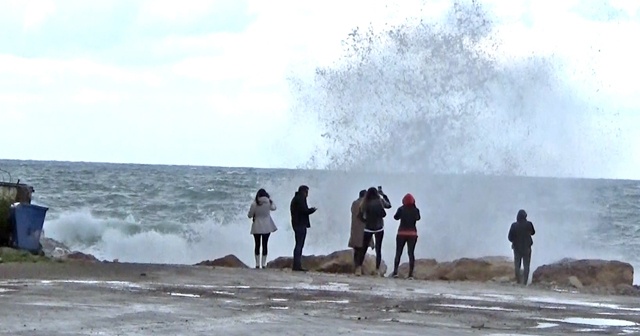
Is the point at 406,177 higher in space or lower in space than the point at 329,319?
higher

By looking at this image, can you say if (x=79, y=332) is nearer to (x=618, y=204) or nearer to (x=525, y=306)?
(x=525, y=306)

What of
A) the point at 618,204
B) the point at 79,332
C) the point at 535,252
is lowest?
the point at 79,332

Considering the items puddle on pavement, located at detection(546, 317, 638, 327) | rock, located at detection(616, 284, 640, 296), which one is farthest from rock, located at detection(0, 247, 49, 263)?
puddle on pavement, located at detection(546, 317, 638, 327)

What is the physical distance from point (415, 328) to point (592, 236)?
115ft

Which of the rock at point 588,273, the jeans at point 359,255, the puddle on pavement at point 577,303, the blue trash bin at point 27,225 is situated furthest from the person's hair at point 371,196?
the blue trash bin at point 27,225

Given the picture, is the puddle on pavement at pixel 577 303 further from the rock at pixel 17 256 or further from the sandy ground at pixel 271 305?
the rock at pixel 17 256

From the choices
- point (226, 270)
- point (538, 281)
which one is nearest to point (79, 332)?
point (226, 270)

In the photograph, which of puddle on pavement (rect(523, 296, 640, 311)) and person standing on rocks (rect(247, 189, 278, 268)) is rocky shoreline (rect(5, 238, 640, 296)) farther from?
puddle on pavement (rect(523, 296, 640, 311))

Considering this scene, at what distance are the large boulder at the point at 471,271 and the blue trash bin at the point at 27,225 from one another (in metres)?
6.75

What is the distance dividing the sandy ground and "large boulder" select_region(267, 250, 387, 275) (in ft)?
8.06

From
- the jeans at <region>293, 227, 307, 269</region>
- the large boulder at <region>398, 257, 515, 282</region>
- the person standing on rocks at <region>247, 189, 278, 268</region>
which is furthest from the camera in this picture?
the large boulder at <region>398, 257, 515, 282</region>

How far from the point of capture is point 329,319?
44.5 feet

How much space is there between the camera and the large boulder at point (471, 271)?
23.3 m

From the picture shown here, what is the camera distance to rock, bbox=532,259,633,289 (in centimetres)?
2241
